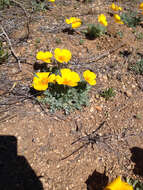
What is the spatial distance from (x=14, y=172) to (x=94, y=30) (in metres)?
3.26

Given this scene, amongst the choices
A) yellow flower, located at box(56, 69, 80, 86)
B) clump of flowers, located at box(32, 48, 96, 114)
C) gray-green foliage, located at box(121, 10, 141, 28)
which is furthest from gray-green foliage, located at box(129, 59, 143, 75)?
yellow flower, located at box(56, 69, 80, 86)

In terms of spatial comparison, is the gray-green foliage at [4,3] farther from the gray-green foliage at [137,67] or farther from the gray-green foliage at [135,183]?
the gray-green foliage at [135,183]

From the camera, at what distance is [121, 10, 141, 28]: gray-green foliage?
4.87 meters

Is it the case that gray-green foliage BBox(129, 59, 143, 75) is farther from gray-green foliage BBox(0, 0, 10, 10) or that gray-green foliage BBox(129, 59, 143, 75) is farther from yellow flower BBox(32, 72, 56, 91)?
gray-green foliage BBox(0, 0, 10, 10)

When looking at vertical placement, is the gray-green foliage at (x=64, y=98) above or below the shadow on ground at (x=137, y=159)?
above

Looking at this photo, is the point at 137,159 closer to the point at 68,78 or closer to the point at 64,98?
the point at 64,98

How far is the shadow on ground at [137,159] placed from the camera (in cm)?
266

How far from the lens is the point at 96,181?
2.45m

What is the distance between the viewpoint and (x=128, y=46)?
4285 millimetres

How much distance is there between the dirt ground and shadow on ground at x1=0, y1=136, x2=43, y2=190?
0.02 metres

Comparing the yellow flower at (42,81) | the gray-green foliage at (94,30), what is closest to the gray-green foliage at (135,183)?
the yellow flower at (42,81)

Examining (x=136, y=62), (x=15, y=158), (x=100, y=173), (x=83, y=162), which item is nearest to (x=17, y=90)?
(x=15, y=158)

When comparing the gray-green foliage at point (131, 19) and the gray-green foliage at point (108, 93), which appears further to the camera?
the gray-green foliage at point (131, 19)

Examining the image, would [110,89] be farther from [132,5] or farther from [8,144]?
[132,5]
